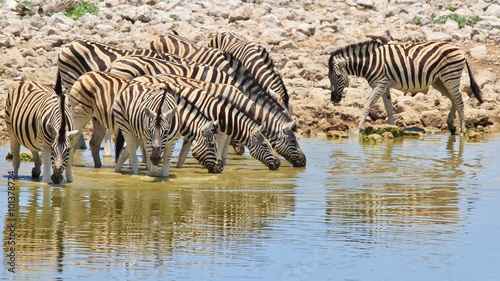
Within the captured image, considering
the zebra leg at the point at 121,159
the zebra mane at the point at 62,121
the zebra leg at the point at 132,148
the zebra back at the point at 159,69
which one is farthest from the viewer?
the zebra back at the point at 159,69

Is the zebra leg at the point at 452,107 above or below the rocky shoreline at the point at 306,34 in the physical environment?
below

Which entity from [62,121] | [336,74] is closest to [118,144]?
[62,121]

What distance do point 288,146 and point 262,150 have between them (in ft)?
2.15

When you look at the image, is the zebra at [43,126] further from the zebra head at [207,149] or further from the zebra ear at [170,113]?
the zebra head at [207,149]

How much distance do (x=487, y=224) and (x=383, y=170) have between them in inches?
168

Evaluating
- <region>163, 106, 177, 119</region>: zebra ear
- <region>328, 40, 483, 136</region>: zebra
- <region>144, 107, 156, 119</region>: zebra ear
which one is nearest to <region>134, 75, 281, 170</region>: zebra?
<region>163, 106, 177, 119</region>: zebra ear

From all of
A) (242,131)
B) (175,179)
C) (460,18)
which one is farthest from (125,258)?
(460,18)

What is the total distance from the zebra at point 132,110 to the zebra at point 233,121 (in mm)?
646

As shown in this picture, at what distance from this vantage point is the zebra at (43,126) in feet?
42.7

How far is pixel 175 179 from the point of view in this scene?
47.8 ft

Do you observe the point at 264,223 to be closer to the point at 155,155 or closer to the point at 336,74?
the point at 155,155

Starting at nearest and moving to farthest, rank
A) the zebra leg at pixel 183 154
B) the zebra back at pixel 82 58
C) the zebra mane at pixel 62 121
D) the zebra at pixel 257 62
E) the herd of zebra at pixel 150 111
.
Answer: the zebra mane at pixel 62 121 < the herd of zebra at pixel 150 111 < the zebra leg at pixel 183 154 < the zebra back at pixel 82 58 < the zebra at pixel 257 62

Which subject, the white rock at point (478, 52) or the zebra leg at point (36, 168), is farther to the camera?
the white rock at point (478, 52)

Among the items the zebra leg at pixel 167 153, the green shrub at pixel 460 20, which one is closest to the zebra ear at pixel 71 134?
the zebra leg at pixel 167 153
